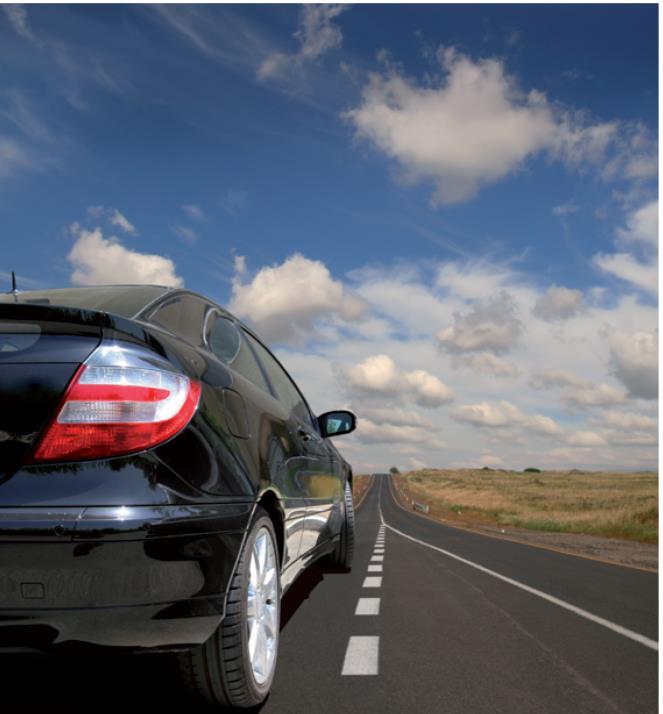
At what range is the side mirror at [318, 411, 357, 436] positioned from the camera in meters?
6.68

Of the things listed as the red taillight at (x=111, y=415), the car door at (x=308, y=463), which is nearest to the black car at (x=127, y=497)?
the red taillight at (x=111, y=415)

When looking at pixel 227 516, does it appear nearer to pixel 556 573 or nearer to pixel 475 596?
pixel 475 596

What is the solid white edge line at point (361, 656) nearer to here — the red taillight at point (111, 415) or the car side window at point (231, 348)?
the car side window at point (231, 348)

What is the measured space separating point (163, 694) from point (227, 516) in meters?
1.17

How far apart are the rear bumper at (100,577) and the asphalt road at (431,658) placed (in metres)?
0.14

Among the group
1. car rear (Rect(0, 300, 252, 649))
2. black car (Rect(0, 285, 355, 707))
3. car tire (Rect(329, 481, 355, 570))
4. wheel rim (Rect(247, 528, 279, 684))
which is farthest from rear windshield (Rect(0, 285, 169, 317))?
car tire (Rect(329, 481, 355, 570))

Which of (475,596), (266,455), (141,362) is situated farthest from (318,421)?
(141,362)

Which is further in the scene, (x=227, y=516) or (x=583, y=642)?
(x=583, y=642)

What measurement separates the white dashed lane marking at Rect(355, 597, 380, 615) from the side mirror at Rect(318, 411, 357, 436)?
1506mm

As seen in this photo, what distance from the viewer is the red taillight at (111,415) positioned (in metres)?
2.41

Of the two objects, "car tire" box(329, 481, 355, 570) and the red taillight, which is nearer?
the red taillight

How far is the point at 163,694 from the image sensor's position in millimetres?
3389

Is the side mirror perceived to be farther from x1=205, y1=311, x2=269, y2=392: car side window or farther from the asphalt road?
x1=205, y1=311, x2=269, y2=392: car side window

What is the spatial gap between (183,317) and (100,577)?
146cm
